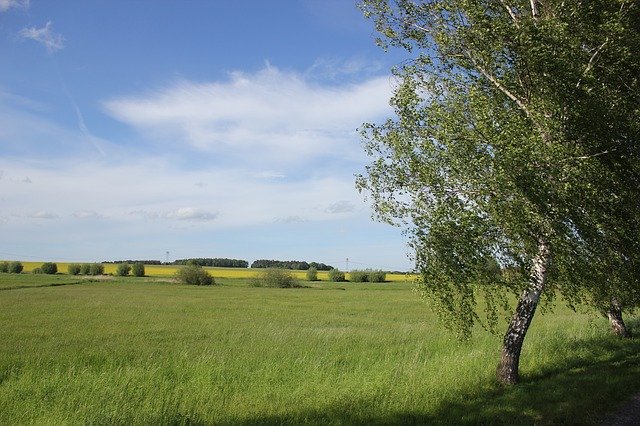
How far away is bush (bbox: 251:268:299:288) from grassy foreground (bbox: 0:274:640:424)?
66369 millimetres

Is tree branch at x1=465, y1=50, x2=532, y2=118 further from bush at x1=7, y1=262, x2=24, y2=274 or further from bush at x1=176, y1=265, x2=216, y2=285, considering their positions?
bush at x1=7, y1=262, x2=24, y2=274

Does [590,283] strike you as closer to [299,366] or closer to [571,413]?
[571,413]

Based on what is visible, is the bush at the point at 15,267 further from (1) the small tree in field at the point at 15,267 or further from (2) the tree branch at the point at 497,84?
(2) the tree branch at the point at 497,84

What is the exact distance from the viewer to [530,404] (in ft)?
36.2

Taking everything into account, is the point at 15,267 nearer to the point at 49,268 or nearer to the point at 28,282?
the point at 49,268

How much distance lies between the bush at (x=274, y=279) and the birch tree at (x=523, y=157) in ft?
268

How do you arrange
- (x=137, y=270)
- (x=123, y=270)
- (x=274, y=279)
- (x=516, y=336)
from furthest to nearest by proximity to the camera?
(x=137, y=270), (x=123, y=270), (x=274, y=279), (x=516, y=336)

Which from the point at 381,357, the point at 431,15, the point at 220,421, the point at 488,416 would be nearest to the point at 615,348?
the point at 381,357

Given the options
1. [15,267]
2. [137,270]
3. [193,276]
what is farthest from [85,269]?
[193,276]

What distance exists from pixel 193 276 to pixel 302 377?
8199 centimetres

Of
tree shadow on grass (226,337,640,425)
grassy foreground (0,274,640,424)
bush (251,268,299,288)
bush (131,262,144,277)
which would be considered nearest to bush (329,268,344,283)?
bush (251,268,299,288)

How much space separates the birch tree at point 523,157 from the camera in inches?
390

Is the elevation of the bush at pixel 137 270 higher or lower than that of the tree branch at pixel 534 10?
lower

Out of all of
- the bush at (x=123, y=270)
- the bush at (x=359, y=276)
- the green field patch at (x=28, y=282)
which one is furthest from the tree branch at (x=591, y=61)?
the bush at (x=123, y=270)
